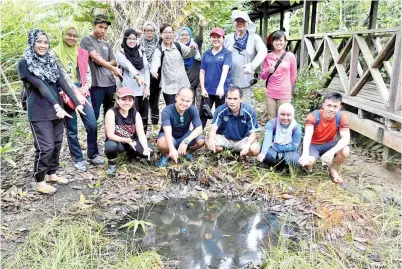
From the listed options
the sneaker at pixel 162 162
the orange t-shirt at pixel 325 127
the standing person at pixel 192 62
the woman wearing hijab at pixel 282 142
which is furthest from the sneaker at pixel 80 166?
the orange t-shirt at pixel 325 127

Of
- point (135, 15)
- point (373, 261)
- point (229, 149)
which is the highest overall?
point (135, 15)

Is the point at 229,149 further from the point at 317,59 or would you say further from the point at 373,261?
the point at 317,59

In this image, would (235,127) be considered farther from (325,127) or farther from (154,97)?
(154,97)

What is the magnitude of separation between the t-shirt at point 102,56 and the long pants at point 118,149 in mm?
814

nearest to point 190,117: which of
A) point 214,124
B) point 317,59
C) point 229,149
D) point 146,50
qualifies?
point 214,124

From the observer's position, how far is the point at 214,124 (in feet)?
13.8

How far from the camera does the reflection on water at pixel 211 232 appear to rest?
8.73 ft

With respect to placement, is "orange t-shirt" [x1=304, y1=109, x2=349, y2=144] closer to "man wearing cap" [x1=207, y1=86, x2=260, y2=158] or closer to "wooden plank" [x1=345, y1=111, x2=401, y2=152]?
"man wearing cap" [x1=207, y1=86, x2=260, y2=158]

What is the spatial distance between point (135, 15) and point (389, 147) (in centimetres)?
510

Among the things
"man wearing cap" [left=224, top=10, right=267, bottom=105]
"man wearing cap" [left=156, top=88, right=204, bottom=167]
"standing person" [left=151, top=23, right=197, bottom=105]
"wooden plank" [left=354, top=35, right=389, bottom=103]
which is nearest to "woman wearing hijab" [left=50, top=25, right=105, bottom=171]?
"man wearing cap" [left=156, top=88, right=204, bottom=167]

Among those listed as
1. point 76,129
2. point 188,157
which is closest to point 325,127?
point 188,157

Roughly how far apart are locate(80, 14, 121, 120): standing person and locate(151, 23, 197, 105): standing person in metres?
0.55

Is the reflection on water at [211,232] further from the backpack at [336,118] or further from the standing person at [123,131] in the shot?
the backpack at [336,118]

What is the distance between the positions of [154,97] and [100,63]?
1109 millimetres
